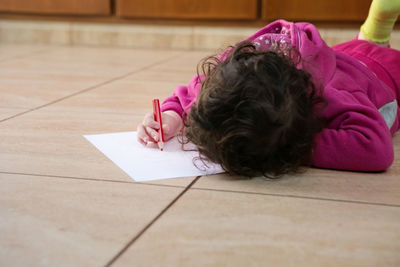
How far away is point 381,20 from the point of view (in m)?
1.50

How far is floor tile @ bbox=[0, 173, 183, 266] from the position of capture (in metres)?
0.57

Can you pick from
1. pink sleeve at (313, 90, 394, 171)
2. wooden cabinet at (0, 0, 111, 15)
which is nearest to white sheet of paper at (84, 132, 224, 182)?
pink sleeve at (313, 90, 394, 171)

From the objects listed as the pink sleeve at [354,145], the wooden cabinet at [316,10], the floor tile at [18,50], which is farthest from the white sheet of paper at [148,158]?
the wooden cabinet at [316,10]

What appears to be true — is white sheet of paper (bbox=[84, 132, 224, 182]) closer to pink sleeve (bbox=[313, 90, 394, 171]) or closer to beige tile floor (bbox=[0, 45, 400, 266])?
beige tile floor (bbox=[0, 45, 400, 266])

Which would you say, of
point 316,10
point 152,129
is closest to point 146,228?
point 152,129

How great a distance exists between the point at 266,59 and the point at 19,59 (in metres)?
1.71

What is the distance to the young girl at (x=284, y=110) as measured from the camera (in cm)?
74

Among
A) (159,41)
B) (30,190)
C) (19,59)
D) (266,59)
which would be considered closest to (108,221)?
(30,190)

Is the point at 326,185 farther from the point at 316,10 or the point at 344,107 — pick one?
the point at 316,10

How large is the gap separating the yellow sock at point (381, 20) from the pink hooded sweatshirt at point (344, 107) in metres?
0.50

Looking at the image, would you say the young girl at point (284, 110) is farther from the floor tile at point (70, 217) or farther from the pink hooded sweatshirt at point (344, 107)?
the floor tile at point (70, 217)

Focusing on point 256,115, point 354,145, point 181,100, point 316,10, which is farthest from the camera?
point 316,10

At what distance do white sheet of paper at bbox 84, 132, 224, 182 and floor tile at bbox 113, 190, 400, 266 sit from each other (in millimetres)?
96

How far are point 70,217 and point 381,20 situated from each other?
1.13 meters
